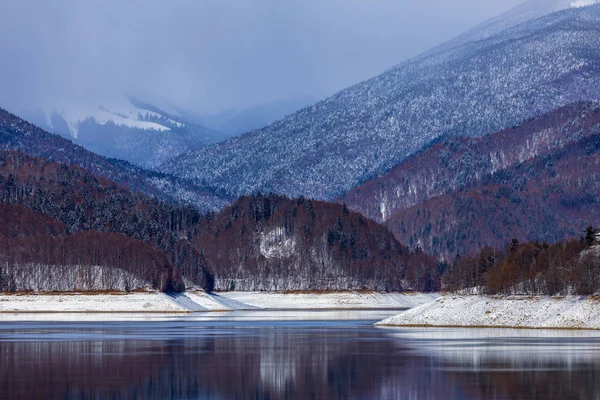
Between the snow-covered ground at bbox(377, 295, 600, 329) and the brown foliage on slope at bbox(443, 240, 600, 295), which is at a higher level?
the brown foliage on slope at bbox(443, 240, 600, 295)

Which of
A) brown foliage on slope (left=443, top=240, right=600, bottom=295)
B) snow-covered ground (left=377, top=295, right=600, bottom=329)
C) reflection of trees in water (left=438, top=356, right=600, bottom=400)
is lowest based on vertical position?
reflection of trees in water (left=438, top=356, right=600, bottom=400)

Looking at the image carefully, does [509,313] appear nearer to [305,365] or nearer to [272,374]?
[305,365]

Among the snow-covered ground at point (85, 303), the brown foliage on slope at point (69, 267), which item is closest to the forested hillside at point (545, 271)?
the snow-covered ground at point (85, 303)

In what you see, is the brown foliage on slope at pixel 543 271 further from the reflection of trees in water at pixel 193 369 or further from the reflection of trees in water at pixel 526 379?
the reflection of trees in water at pixel 526 379

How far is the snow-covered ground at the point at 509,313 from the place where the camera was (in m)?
98.9

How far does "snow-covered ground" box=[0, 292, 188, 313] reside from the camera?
6806 inches

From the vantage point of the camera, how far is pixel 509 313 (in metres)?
106

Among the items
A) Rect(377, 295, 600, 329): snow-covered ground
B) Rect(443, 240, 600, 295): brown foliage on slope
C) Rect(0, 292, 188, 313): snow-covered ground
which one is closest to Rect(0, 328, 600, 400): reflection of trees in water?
Rect(377, 295, 600, 329): snow-covered ground

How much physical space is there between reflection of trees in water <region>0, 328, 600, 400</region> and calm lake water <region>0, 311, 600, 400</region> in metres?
0.05

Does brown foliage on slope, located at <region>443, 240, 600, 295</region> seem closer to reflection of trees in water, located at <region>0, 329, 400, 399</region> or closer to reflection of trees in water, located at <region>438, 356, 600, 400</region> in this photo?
reflection of trees in water, located at <region>0, 329, 400, 399</region>

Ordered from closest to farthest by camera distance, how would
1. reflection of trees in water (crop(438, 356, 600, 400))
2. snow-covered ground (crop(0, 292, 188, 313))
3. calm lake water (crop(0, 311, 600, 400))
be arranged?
reflection of trees in water (crop(438, 356, 600, 400)) < calm lake water (crop(0, 311, 600, 400)) < snow-covered ground (crop(0, 292, 188, 313))

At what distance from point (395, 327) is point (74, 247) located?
93.5m

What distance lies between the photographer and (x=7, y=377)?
6266 cm

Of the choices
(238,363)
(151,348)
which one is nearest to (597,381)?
(238,363)
